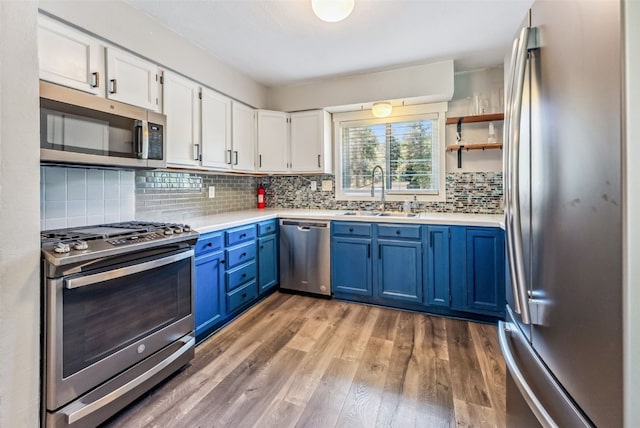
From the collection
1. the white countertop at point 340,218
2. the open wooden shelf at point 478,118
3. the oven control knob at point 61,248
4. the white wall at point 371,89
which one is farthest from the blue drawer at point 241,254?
the open wooden shelf at point 478,118

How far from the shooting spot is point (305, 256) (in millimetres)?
3223

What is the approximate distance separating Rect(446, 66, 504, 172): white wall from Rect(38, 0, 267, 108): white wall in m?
2.29

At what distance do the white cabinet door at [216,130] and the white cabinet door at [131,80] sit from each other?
20.4 inches

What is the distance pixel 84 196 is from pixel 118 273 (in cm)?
86

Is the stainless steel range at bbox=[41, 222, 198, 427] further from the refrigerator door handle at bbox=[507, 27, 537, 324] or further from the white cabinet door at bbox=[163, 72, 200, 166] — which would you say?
the refrigerator door handle at bbox=[507, 27, 537, 324]

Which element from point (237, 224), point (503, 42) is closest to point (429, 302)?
point (237, 224)

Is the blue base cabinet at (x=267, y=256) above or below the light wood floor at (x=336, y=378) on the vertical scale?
above

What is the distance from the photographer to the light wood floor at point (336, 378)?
1.55 meters

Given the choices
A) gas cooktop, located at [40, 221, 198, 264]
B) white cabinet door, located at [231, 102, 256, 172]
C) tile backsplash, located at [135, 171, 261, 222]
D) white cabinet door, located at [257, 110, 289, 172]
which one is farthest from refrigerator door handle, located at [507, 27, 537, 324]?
white cabinet door, located at [257, 110, 289, 172]

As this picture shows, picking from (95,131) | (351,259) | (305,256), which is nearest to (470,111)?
(351,259)

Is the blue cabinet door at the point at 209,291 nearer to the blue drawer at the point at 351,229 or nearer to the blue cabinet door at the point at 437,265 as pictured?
the blue drawer at the point at 351,229

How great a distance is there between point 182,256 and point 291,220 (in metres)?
1.48

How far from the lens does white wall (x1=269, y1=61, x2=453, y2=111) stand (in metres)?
2.96

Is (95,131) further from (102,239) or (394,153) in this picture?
(394,153)
